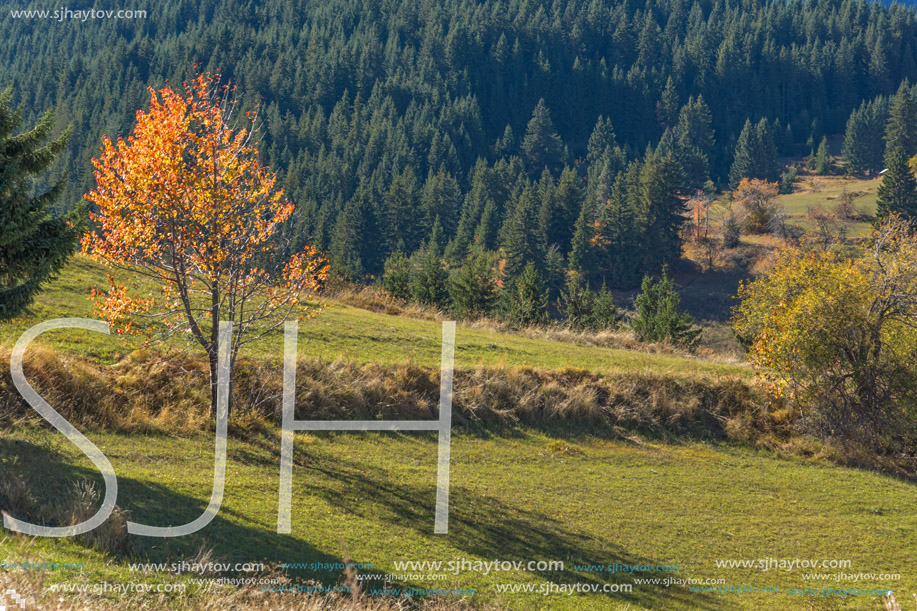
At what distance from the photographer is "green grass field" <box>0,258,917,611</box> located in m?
13.0

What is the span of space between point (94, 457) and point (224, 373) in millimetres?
3665

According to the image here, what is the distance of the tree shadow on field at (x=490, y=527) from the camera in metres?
14.1

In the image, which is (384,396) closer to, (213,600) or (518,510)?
(518,510)

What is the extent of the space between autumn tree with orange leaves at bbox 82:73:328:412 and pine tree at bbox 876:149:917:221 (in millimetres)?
134258

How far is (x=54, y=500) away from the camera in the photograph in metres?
12.1

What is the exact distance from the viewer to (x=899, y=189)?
127m

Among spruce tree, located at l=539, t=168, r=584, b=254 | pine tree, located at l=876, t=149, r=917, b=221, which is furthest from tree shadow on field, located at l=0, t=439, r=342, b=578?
pine tree, located at l=876, t=149, r=917, b=221

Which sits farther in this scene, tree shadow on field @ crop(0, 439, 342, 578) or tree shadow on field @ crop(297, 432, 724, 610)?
tree shadow on field @ crop(297, 432, 724, 610)

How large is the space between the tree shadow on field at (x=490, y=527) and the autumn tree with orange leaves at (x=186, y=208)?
14.8 ft

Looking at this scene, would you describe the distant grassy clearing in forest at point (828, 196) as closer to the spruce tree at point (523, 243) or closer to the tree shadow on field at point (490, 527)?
the spruce tree at point (523, 243)

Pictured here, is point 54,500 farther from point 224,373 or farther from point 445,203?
point 445,203

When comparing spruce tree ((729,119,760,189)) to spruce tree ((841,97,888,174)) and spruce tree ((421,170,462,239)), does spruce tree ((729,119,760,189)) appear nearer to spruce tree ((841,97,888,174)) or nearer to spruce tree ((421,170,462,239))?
spruce tree ((841,97,888,174))

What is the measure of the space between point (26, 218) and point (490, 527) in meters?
11.5

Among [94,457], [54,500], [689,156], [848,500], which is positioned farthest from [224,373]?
[689,156]
